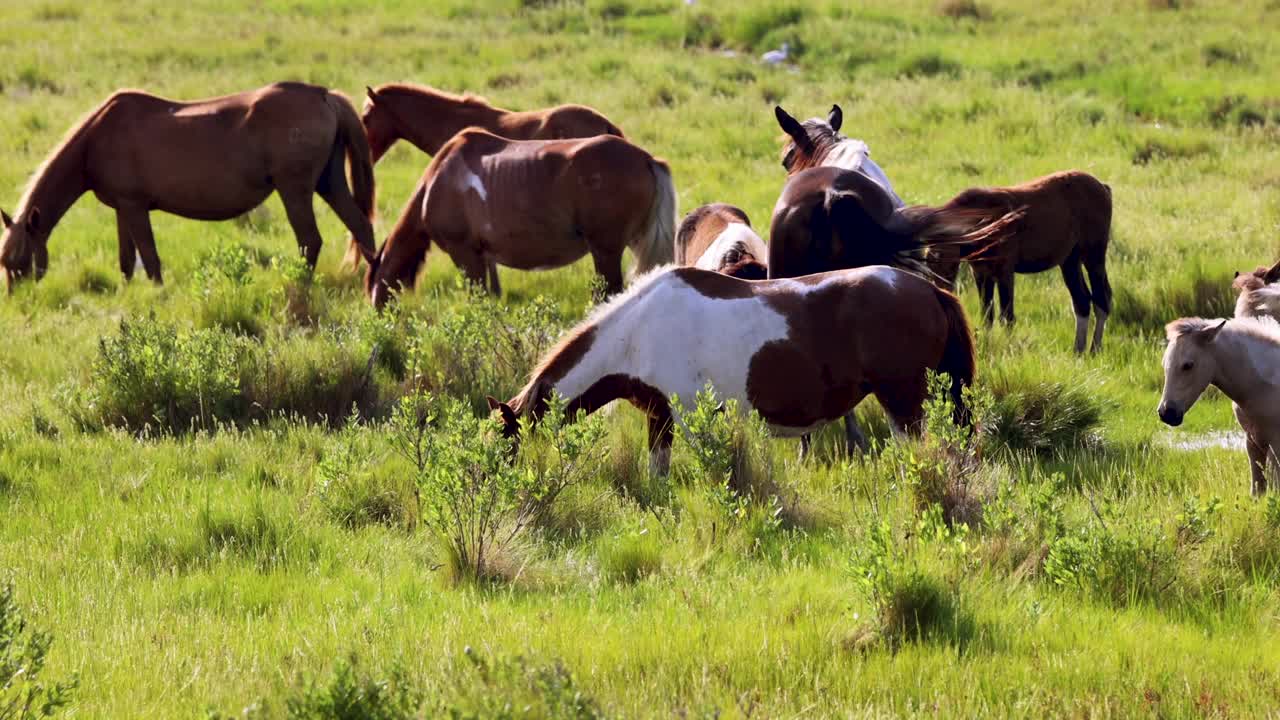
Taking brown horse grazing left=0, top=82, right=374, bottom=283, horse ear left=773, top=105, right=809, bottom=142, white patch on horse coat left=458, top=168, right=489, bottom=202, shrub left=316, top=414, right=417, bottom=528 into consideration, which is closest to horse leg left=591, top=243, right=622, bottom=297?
white patch on horse coat left=458, top=168, right=489, bottom=202

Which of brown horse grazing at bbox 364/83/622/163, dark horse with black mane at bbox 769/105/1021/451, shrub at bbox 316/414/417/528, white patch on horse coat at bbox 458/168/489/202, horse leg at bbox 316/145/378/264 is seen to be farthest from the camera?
brown horse grazing at bbox 364/83/622/163

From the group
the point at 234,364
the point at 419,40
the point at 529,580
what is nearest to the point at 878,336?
the point at 529,580

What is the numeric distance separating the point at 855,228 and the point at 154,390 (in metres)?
4.11

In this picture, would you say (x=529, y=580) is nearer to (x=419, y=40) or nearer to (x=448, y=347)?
(x=448, y=347)

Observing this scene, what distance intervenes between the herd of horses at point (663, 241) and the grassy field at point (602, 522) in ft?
1.20

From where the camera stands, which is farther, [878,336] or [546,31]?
[546,31]

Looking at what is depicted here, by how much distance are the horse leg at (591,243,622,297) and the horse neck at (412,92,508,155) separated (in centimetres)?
306

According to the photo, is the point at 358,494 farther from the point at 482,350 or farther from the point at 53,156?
the point at 53,156

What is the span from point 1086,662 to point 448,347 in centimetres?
510

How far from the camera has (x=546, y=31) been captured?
26.0 metres

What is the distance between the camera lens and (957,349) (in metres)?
6.37

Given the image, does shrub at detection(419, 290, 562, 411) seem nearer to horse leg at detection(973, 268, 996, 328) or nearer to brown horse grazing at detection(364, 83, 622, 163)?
horse leg at detection(973, 268, 996, 328)

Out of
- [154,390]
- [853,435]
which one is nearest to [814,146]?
[853,435]

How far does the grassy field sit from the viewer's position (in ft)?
13.9
